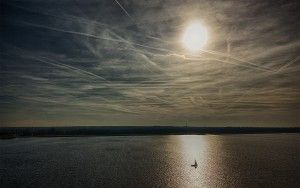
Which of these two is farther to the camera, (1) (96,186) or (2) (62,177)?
(2) (62,177)

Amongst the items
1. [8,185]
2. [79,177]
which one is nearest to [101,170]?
[79,177]

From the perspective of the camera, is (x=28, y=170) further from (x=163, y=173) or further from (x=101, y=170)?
(x=163, y=173)

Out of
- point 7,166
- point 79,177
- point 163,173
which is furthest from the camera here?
point 7,166

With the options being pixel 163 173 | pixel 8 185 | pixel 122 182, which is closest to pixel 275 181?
pixel 163 173

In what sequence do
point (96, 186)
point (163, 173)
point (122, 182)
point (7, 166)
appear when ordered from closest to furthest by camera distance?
point (96, 186) → point (122, 182) → point (163, 173) → point (7, 166)

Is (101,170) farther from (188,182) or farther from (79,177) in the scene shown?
(188,182)

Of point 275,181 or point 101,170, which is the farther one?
point 101,170

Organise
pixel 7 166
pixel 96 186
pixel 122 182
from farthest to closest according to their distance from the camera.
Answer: pixel 7 166 → pixel 122 182 → pixel 96 186

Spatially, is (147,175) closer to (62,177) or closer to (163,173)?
(163,173)

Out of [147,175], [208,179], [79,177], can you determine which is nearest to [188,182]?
[208,179]
